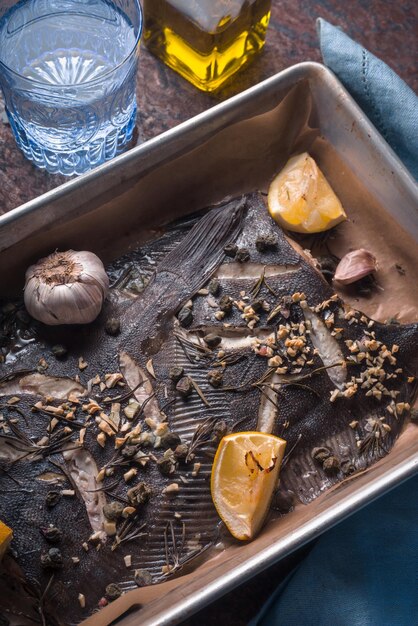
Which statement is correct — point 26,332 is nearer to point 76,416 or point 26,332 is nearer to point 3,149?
point 76,416

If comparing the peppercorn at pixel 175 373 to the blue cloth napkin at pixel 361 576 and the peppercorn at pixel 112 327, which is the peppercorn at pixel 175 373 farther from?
the blue cloth napkin at pixel 361 576

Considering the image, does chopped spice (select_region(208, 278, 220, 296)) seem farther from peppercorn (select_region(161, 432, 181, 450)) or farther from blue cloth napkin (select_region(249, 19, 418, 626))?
blue cloth napkin (select_region(249, 19, 418, 626))

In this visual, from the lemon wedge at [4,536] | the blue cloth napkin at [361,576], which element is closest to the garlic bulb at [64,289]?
the lemon wedge at [4,536]

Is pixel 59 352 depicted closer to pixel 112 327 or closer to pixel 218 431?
pixel 112 327

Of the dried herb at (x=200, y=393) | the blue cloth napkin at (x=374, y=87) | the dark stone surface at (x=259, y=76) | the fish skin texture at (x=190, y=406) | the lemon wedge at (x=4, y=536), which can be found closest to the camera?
the lemon wedge at (x=4, y=536)

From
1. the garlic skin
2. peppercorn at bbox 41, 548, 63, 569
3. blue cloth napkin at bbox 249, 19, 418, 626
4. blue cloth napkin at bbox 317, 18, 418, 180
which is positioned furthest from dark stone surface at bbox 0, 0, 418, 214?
blue cloth napkin at bbox 249, 19, 418, 626

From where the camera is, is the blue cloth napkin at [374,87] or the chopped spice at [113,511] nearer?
the chopped spice at [113,511]
